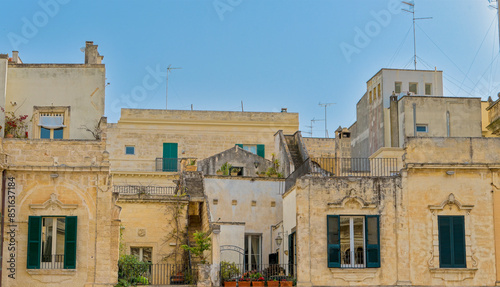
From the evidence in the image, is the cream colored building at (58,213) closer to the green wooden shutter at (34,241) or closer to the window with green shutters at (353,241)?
the green wooden shutter at (34,241)

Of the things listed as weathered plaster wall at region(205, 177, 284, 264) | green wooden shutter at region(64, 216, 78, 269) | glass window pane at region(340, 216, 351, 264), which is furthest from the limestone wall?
green wooden shutter at region(64, 216, 78, 269)

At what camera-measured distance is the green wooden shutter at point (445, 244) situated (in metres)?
30.7

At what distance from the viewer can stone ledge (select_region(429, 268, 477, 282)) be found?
3055 cm

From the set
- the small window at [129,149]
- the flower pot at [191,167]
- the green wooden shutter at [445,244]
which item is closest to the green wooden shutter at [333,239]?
the green wooden shutter at [445,244]

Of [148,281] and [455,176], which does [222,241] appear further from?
[455,176]

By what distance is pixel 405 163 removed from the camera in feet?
102

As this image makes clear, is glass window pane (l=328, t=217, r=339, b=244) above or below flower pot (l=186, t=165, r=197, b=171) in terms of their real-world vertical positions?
below

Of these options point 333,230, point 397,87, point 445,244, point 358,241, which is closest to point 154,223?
point 333,230

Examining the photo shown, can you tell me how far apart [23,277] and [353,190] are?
11046mm

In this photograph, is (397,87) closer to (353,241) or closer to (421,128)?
(421,128)

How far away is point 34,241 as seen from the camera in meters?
29.4

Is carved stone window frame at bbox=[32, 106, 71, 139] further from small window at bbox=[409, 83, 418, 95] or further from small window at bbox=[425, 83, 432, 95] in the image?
small window at bbox=[425, 83, 432, 95]

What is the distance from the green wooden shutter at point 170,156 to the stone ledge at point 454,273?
73.0ft

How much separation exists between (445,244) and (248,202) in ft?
31.9
